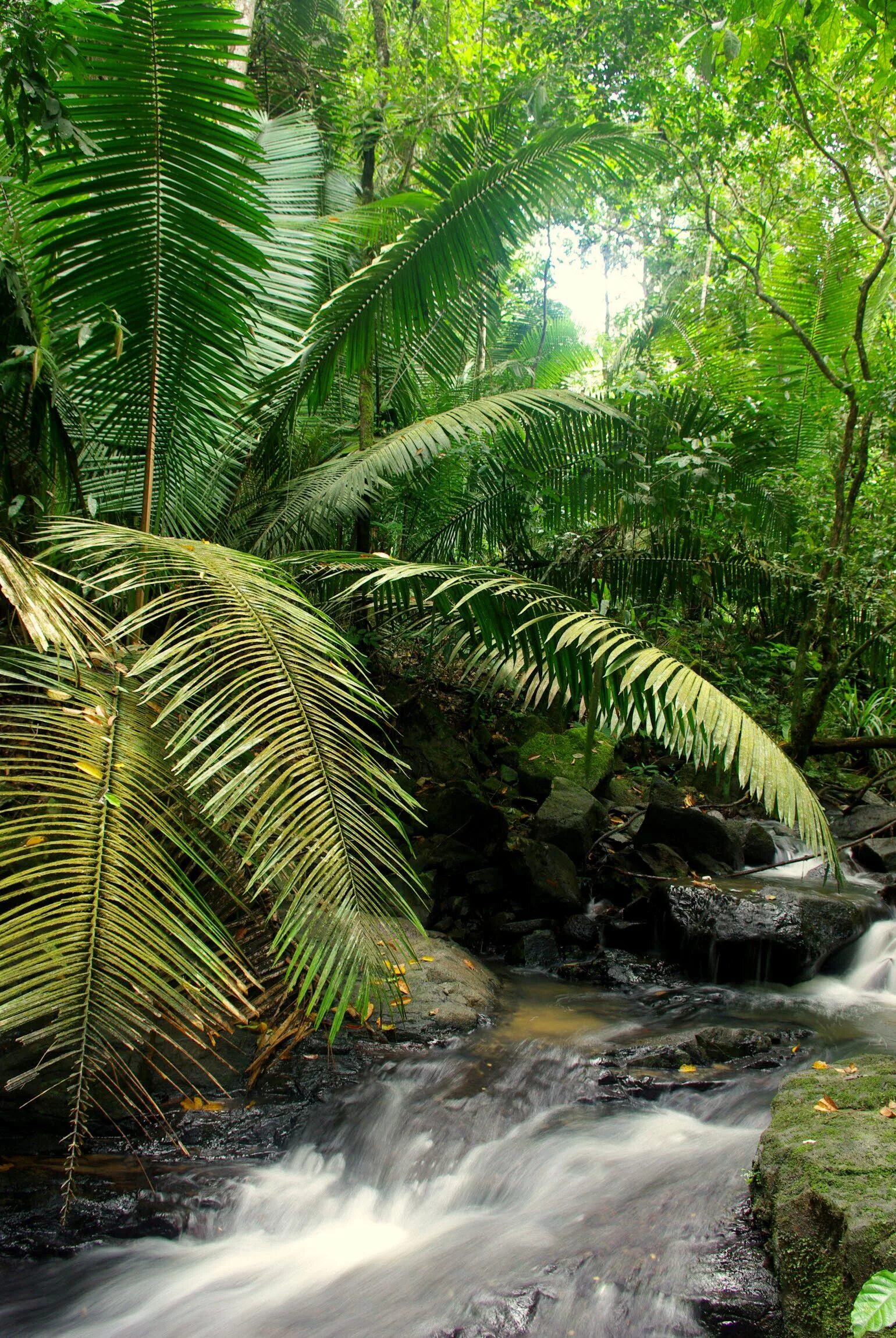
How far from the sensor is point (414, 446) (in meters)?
4.12

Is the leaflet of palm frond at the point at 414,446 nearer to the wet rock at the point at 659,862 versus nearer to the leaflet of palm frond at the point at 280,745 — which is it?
the leaflet of palm frond at the point at 280,745

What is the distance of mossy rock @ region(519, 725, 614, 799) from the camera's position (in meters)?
5.66

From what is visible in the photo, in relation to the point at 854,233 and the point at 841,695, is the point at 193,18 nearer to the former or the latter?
the point at 854,233

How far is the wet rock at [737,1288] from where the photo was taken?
A: 75.0 inches

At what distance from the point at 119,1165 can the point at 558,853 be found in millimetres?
2747

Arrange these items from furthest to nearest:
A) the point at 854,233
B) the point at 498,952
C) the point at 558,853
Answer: the point at 854,233 → the point at 558,853 → the point at 498,952

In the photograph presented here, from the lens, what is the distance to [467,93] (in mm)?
6289

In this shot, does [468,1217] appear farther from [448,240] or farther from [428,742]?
[448,240]

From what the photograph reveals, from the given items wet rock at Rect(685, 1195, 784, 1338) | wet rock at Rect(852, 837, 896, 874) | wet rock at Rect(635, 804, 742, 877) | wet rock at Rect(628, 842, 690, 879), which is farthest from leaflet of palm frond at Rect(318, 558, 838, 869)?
wet rock at Rect(852, 837, 896, 874)

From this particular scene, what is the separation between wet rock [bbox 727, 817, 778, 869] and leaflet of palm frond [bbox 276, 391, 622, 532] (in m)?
2.92

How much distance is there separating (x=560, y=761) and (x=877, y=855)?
2.10 metres

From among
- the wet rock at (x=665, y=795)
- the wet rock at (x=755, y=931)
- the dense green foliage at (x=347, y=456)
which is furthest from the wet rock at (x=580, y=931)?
the dense green foliage at (x=347, y=456)

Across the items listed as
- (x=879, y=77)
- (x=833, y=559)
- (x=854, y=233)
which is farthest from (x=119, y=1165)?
(x=854, y=233)

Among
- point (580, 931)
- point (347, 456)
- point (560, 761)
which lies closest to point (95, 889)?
point (347, 456)
